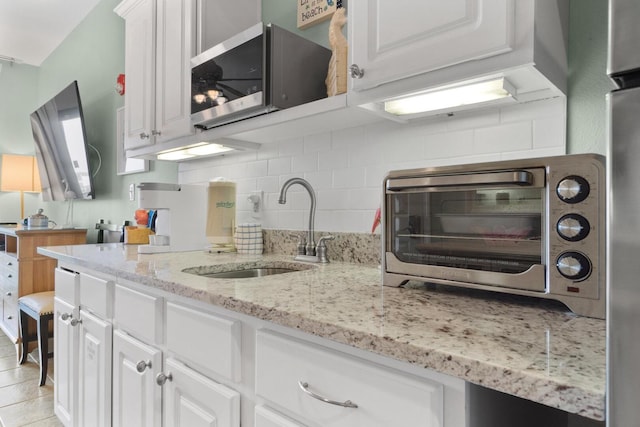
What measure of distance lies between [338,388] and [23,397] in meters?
2.67

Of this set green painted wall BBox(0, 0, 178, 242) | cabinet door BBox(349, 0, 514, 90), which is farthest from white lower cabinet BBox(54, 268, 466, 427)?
green painted wall BBox(0, 0, 178, 242)

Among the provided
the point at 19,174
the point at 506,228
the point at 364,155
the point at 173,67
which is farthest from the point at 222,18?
the point at 19,174

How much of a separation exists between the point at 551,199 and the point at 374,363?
49 cm

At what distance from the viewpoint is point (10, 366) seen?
2947mm

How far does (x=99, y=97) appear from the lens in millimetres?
3732

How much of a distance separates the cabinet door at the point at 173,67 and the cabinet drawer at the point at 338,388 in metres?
1.30

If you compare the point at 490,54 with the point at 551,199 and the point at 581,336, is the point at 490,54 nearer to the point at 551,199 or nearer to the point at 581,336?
the point at 551,199

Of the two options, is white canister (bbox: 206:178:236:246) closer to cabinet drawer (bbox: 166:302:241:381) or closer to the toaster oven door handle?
cabinet drawer (bbox: 166:302:241:381)

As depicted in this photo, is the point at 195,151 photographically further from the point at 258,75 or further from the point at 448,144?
the point at 448,144

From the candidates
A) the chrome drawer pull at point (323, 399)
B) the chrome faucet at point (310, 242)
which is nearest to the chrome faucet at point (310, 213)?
the chrome faucet at point (310, 242)

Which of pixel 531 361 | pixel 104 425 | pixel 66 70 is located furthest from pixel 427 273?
pixel 66 70

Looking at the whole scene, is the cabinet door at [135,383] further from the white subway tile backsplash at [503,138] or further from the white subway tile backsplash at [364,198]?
the white subway tile backsplash at [503,138]

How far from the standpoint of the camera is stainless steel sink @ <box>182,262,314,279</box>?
156cm

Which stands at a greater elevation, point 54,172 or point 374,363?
point 54,172
